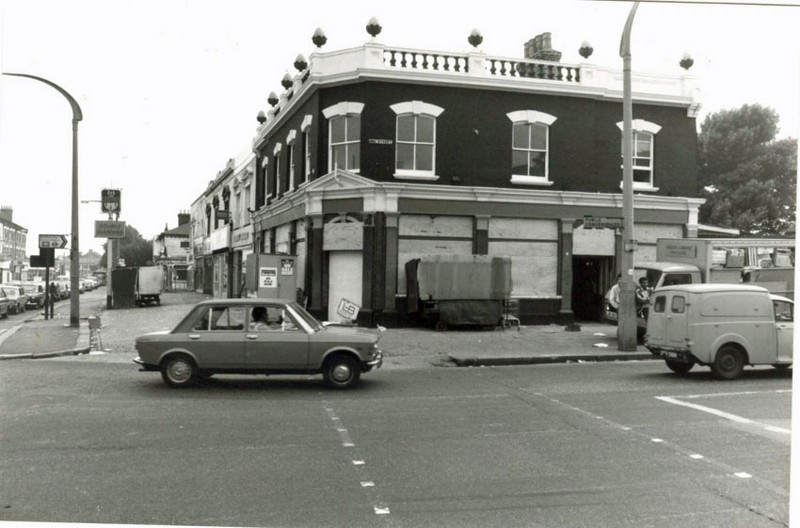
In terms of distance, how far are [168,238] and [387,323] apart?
4644 centimetres

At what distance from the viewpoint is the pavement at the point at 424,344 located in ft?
48.4

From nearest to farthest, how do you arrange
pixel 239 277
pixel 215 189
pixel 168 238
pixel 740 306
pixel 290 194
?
pixel 740 306
pixel 290 194
pixel 239 277
pixel 215 189
pixel 168 238

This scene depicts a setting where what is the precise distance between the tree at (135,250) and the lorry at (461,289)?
48.5 meters

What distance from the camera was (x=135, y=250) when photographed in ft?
226

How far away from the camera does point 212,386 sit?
1105cm

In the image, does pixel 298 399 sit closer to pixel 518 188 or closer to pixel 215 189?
pixel 518 188

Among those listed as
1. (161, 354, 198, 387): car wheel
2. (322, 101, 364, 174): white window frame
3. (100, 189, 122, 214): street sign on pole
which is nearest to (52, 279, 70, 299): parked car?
(100, 189, 122, 214): street sign on pole

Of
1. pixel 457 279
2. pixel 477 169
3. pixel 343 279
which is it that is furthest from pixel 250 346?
pixel 477 169

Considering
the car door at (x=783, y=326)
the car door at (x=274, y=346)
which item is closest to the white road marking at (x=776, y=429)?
the car door at (x=783, y=326)

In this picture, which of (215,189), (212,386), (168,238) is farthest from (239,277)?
(168,238)

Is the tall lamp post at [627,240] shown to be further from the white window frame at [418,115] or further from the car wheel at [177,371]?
the car wheel at [177,371]

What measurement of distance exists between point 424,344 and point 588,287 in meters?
8.98

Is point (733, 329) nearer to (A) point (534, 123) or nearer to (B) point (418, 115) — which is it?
(A) point (534, 123)

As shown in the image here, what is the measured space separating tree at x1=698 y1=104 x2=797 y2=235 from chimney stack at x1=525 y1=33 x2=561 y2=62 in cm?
575
